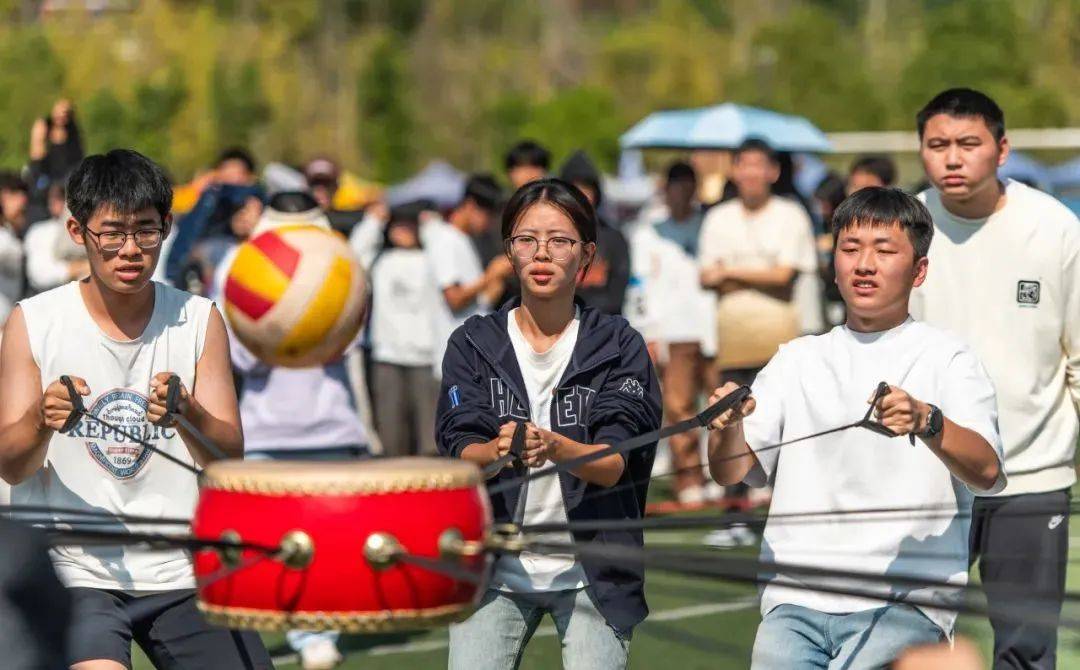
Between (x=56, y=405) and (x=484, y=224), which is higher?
(x=484, y=224)

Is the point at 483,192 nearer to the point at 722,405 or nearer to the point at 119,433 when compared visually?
the point at 119,433

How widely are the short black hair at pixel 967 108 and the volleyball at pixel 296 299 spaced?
97.1 inches

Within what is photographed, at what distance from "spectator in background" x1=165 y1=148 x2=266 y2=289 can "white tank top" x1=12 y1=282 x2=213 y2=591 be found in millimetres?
5822

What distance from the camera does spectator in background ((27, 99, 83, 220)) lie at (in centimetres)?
1421

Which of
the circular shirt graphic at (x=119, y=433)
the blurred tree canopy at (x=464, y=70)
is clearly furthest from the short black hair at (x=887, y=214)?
the blurred tree canopy at (x=464, y=70)

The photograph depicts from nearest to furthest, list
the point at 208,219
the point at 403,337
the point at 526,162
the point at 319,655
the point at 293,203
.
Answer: the point at 319,655, the point at 293,203, the point at 526,162, the point at 208,219, the point at 403,337

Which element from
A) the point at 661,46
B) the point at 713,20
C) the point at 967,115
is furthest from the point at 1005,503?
the point at 713,20

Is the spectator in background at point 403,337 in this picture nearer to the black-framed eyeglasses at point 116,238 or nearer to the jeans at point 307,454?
the jeans at point 307,454

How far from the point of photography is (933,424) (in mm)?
4758

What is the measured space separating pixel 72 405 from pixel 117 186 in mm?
650

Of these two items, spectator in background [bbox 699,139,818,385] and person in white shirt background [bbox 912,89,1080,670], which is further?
spectator in background [bbox 699,139,818,385]

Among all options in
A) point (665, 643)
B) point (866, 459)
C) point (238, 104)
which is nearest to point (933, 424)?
point (866, 459)

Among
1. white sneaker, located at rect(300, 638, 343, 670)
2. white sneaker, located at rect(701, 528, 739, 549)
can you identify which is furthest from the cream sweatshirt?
white sneaker, located at rect(701, 528, 739, 549)

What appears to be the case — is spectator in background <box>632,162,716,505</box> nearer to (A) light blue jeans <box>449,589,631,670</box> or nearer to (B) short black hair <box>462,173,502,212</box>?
(B) short black hair <box>462,173,502,212</box>
